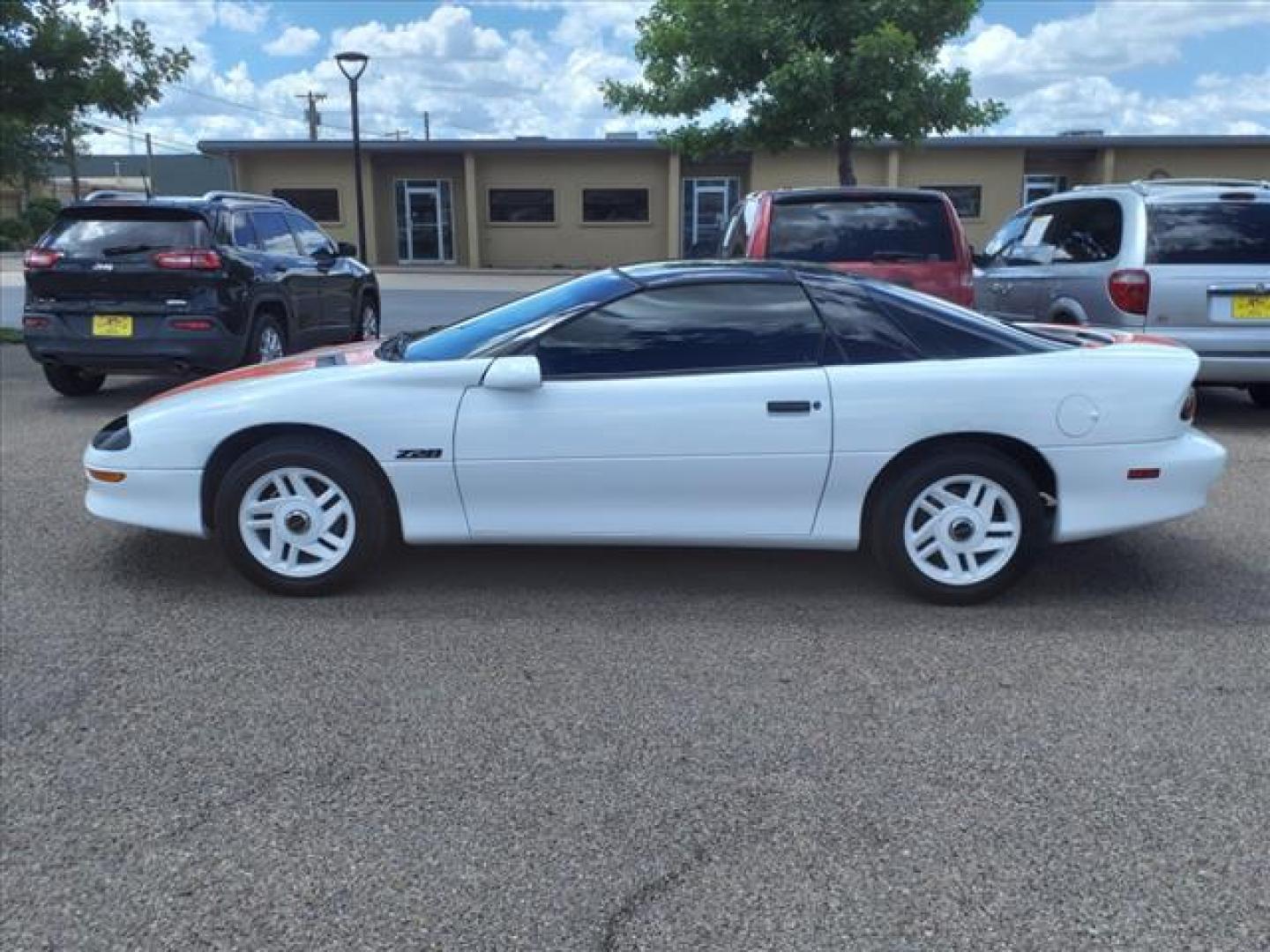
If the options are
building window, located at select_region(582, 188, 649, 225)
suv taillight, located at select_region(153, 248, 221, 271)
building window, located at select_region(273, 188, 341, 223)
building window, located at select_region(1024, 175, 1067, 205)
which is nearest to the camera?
suv taillight, located at select_region(153, 248, 221, 271)

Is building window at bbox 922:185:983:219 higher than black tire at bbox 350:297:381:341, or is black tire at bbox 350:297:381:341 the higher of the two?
building window at bbox 922:185:983:219

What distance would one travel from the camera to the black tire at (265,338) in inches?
353

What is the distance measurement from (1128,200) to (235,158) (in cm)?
2721

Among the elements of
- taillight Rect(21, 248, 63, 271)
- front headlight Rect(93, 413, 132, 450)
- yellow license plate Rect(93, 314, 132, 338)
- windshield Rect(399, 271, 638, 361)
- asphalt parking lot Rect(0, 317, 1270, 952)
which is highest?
taillight Rect(21, 248, 63, 271)

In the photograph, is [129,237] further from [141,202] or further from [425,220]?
[425,220]

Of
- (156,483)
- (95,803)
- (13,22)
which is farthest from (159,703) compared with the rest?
(13,22)

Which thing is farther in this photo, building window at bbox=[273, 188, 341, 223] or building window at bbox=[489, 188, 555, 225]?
building window at bbox=[273, 188, 341, 223]

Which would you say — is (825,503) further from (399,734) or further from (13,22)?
(13,22)

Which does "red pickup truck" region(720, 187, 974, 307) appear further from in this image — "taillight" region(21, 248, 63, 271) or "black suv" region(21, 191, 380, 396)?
"taillight" region(21, 248, 63, 271)

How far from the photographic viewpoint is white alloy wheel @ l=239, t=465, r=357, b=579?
173 inches

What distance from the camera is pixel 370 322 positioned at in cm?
1221

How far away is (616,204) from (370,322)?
18.7 meters

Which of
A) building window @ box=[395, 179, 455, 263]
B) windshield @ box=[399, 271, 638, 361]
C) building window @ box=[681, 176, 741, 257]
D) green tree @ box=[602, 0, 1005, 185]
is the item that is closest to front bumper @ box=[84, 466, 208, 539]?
windshield @ box=[399, 271, 638, 361]

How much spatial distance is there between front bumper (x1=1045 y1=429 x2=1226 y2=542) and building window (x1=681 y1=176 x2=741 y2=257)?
25.5 m
